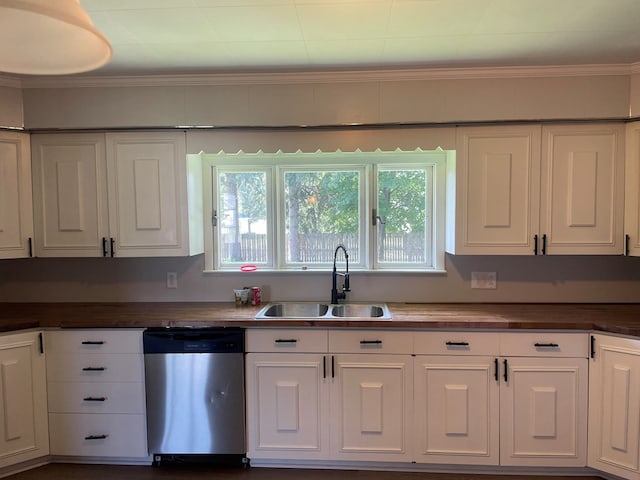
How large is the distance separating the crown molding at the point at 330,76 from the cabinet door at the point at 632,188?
1.26 feet

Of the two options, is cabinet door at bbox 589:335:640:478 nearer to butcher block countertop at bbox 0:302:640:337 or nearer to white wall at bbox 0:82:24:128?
butcher block countertop at bbox 0:302:640:337

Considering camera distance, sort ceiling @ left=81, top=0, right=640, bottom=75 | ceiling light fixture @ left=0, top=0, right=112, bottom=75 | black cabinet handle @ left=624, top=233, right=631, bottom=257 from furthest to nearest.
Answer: black cabinet handle @ left=624, top=233, right=631, bottom=257 < ceiling @ left=81, top=0, right=640, bottom=75 < ceiling light fixture @ left=0, top=0, right=112, bottom=75

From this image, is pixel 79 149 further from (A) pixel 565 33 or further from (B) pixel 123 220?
(A) pixel 565 33

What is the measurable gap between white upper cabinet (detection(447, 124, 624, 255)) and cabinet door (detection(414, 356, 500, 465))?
749mm

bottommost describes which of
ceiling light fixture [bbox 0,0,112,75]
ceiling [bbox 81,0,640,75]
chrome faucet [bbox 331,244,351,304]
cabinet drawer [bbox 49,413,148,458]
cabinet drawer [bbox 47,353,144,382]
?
cabinet drawer [bbox 49,413,148,458]

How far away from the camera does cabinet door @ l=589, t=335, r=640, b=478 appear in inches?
77.7

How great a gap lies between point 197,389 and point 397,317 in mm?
1236

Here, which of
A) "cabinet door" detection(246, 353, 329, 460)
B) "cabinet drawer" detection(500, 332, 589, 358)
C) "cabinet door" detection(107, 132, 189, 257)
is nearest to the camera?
"cabinet drawer" detection(500, 332, 589, 358)

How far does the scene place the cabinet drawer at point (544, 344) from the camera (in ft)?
6.82

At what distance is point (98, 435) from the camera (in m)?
2.25

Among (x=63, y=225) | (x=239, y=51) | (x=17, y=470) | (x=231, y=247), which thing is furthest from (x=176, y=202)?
(x=17, y=470)

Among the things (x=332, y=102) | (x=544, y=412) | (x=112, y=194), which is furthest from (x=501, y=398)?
(x=112, y=194)

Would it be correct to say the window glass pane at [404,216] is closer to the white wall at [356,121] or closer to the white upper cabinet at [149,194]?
the white wall at [356,121]

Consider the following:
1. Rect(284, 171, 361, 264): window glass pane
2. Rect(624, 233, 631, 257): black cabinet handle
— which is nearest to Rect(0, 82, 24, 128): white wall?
Rect(284, 171, 361, 264): window glass pane
